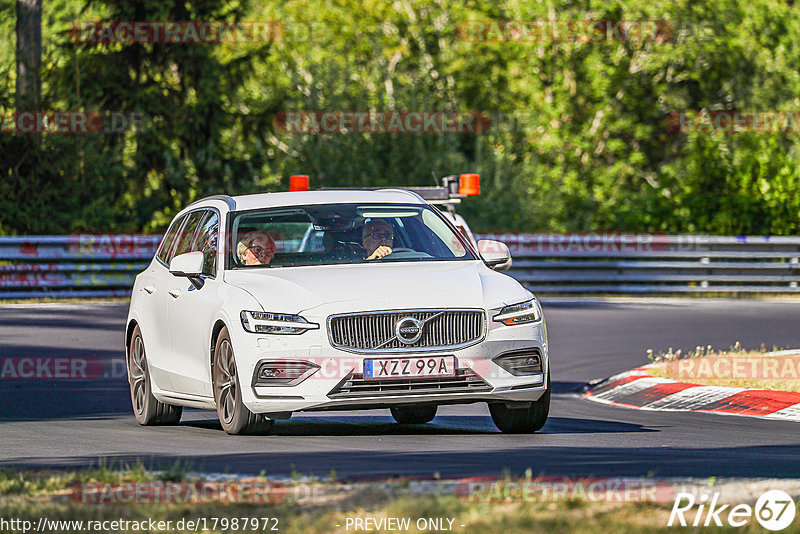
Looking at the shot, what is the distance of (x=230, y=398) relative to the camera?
10.8m

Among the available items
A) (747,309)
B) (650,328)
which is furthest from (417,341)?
(747,309)

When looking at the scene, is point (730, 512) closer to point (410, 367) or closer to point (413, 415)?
point (410, 367)

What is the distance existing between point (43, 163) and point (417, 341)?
21.9 m

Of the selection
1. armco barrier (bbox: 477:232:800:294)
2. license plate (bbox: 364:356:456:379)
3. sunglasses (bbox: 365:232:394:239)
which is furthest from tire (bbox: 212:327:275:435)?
armco barrier (bbox: 477:232:800:294)

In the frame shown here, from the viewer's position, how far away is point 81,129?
3234 centimetres

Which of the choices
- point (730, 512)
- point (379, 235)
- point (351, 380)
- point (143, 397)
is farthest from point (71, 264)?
point (730, 512)

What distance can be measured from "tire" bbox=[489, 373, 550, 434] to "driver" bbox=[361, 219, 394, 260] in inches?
Answer: 51.1

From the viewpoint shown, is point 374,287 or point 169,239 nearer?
point 374,287

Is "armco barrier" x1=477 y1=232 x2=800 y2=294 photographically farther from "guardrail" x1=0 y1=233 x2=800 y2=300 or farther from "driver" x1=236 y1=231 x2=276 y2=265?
"driver" x1=236 y1=231 x2=276 y2=265

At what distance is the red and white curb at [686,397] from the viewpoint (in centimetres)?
1288

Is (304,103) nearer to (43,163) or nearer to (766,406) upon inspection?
(43,163)

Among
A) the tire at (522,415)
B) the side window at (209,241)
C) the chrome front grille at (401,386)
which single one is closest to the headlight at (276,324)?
the chrome front grille at (401,386)

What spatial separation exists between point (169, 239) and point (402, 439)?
327 centimetres

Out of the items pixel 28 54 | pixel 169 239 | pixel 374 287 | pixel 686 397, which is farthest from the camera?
pixel 28 54
